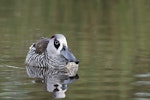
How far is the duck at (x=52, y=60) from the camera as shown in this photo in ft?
51.3

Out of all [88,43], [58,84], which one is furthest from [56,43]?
[88,43]

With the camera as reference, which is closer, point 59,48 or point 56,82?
point 56,82

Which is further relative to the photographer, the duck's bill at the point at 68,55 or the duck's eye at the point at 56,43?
the duck's eye at the point at 56,43

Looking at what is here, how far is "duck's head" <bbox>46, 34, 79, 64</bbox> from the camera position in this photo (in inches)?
623

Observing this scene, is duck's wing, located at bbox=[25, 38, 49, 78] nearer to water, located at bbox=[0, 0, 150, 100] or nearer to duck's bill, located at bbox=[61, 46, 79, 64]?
water, located at bbox=[0, 0, 150, 100]

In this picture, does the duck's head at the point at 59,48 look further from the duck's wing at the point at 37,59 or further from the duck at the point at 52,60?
the duck's wing at the point at 37,59

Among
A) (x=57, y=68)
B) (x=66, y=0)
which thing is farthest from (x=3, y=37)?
(x=66, y=0)

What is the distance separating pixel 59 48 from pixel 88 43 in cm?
373

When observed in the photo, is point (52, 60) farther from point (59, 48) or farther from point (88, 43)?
point (88, 43)

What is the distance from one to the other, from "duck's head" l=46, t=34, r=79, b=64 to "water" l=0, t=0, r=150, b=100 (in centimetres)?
38

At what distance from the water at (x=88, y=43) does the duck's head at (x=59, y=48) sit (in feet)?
1.25

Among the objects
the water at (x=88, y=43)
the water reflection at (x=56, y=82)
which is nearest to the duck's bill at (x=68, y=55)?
the water at (x=88, y=43)

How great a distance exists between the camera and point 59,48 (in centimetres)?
1625

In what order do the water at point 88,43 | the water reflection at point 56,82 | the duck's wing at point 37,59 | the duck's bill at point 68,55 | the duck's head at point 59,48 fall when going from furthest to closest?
the duck's wing at point 37,59, the duck's head at point 59,48, the duck's bill at point 68,55, the water at point 88,43, the water reflection at point 56,82
